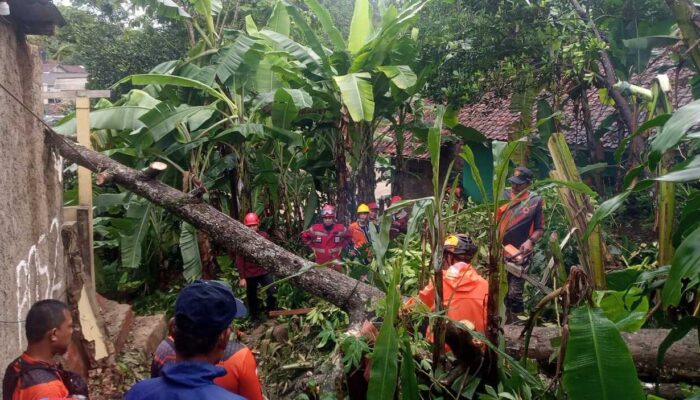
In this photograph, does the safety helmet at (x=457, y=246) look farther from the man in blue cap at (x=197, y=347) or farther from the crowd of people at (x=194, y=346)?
the man in blue cap at (x=197, y=347)

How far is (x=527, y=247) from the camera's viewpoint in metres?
5.71

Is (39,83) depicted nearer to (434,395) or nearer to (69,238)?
(69,238)

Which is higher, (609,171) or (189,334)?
(189,334)

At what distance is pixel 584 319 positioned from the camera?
7.33 ft

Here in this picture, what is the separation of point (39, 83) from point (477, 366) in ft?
13.1

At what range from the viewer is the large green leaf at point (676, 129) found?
7.17ft

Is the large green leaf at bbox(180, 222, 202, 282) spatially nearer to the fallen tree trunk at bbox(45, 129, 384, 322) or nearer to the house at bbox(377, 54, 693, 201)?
the fallen tree trunk at bbox(45, 129, 384, 322)

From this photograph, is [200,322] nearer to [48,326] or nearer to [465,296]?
[48,326]

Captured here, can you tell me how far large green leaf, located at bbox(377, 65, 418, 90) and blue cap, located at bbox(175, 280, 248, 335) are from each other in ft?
17.8

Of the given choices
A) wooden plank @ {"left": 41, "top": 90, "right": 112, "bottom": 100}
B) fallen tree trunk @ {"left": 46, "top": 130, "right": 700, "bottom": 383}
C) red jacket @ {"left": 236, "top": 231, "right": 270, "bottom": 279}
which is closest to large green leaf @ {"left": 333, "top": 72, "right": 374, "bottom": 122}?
red jacket @ {"left": 236, "top": 231, "right": 270, "bottom": 279}

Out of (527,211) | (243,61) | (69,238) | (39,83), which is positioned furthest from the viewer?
(243,61)

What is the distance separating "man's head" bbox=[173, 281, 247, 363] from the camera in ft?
6.61

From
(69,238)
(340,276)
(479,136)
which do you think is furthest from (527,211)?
(69,238)

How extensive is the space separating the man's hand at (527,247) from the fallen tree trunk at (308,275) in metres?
1.71
